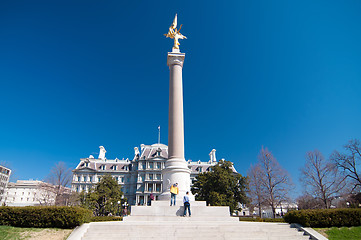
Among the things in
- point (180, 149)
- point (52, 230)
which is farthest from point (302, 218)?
point (52, 230)

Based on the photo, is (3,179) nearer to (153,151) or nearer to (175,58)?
(153,151)

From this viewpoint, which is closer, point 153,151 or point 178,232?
point 178,232

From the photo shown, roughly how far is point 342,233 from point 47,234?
51.1 ft

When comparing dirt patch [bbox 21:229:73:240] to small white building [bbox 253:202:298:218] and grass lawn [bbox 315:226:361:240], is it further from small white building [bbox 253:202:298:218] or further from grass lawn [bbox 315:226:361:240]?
small white building [bbox 253:202:298:218]

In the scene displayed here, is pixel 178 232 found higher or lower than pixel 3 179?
lower

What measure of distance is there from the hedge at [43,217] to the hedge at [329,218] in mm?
12374

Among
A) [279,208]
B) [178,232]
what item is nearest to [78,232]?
[178,232]

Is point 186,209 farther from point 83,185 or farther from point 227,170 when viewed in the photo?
point 83,185

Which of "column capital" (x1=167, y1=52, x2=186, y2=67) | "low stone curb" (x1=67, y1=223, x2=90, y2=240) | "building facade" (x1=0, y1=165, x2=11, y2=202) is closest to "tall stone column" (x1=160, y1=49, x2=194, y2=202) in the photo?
"column capital" (x1=167, y1=52, x2=186, y2=67)

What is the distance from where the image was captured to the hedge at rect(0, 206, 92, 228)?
11680 millimetres

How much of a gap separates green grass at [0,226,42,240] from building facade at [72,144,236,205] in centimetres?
5200

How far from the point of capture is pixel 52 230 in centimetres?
1146

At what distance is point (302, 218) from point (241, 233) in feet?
14.4

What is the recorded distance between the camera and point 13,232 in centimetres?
1113
